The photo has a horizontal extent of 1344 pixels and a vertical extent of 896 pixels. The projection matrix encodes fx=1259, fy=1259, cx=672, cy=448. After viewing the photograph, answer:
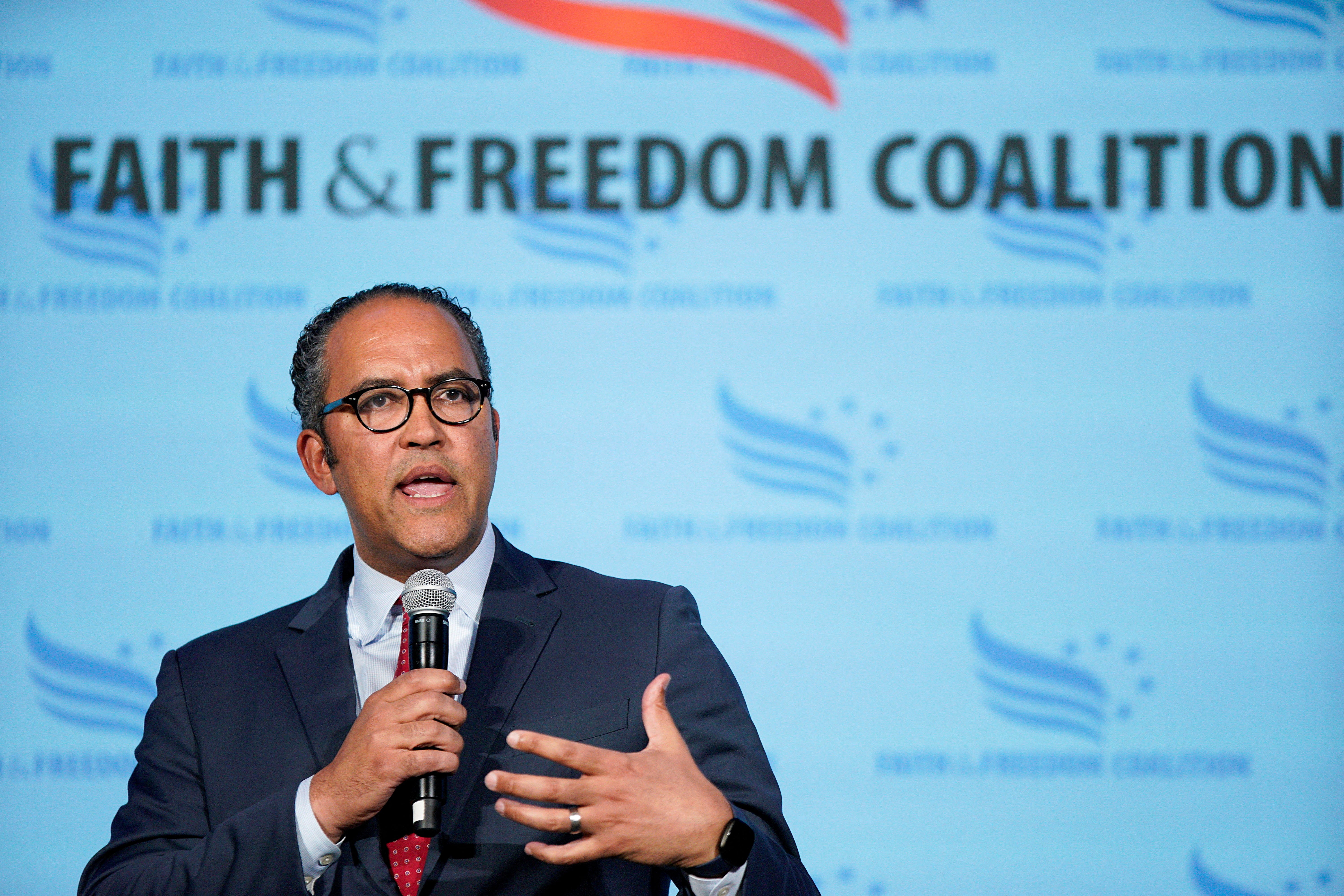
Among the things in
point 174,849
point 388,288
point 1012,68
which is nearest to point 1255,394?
point 1012,68

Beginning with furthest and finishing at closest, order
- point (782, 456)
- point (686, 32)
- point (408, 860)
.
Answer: point (686, 32)
point (782, 456)
point (408, 860)

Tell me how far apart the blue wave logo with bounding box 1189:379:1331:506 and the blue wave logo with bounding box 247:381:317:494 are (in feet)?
8.41

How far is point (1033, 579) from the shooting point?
354 centimetres

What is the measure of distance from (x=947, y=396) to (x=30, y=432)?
2621mm

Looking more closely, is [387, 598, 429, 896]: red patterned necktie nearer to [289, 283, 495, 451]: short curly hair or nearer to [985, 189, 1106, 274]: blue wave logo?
[289, 283, 495, 451]: short curly hair

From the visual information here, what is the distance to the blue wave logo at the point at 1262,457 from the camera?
356 centimetres

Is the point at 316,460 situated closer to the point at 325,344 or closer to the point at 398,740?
the point at 325,344

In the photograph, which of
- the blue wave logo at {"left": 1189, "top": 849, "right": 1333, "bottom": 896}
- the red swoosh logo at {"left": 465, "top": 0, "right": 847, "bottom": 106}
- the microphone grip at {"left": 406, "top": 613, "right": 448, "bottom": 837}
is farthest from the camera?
the red swoosh logo at {"left": 465, "top": 0, "right": 847, "bottom": 106}

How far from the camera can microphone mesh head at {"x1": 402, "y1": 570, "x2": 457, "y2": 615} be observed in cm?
152

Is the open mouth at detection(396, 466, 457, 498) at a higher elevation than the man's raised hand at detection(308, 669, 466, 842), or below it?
higher

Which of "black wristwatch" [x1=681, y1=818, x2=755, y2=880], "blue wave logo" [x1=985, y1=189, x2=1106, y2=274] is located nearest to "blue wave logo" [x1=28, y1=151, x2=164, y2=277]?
"blue wave logo" [x1=985, y1=189, x2=1106, y2=274]

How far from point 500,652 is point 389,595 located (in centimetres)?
20

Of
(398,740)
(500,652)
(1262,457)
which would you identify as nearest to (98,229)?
(500,652)

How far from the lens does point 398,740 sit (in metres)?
1.39
